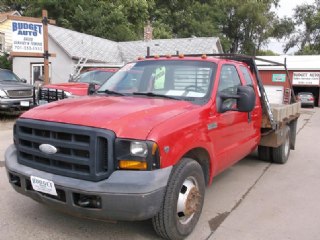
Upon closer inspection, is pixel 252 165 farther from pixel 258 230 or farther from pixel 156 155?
pixel 156 155

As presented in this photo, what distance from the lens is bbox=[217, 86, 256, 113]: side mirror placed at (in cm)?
424

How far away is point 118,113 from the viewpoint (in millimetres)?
3467

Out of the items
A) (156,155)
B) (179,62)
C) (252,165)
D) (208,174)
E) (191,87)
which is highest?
(179,62)

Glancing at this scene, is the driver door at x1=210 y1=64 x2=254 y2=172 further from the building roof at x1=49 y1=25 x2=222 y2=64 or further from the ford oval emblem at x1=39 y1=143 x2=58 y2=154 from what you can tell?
the building roof at x1=49 y1=25 x2=222 y2=64

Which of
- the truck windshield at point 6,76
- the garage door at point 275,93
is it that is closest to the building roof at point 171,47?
the truck windshield at point 6,76

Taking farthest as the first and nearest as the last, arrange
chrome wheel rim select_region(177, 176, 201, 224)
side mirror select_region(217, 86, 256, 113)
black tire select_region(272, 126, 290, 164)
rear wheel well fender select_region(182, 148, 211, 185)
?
1. black tire select_region(272, 126, 290, 164)
2. side mirror select_region(217, 86, 256, 113)
3. rear wheel well fender select_region(182, 148, 211, 185)
4. chrome wheel rim select_region(177, 176, 201, 224)

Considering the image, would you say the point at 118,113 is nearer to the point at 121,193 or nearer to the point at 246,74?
the point at 121,193

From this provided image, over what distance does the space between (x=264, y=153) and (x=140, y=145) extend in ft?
15.0

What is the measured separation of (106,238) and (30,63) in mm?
22768

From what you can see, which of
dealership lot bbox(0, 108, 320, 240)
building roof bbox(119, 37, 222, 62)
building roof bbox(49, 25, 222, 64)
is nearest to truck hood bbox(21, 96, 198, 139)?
dealership lot bbox(0, 108, 320, 240)

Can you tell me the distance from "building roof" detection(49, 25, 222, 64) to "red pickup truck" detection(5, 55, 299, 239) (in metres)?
19.2

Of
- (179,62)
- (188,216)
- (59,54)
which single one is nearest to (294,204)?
(188,216)

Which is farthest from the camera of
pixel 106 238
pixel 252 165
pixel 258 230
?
pixel 252 165

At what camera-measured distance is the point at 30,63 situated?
2453 cm
